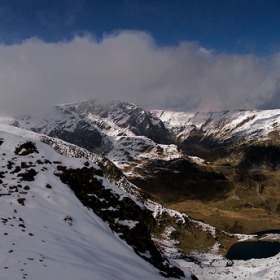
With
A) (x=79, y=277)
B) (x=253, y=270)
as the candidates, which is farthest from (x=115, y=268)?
(x=253, y=270)

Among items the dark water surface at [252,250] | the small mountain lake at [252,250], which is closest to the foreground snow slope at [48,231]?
the small mountain lake at [252,250]

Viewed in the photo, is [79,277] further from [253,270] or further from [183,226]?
[183,226]

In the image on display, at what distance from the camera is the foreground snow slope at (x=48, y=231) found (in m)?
16.1

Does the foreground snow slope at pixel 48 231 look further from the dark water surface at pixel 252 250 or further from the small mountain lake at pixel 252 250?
the dark water surface at pixel 252 250

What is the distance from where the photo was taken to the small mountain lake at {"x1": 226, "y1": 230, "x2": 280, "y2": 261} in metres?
168

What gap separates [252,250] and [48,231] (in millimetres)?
193068

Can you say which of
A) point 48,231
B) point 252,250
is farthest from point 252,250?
point 48,231

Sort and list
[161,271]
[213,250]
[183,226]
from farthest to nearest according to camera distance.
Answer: [183,226] < [213,250] < [161,271]

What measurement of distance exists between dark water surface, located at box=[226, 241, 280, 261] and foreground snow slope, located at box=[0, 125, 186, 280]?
165 m

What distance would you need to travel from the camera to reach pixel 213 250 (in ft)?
577

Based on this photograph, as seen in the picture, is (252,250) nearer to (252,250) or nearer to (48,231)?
(252,250)

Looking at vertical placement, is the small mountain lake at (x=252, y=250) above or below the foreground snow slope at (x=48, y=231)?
below

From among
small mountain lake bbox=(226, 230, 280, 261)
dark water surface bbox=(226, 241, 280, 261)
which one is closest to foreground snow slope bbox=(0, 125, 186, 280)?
small mountain lake bbox=(226, 230, 280, 261)

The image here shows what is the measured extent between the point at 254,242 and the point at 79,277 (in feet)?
704
